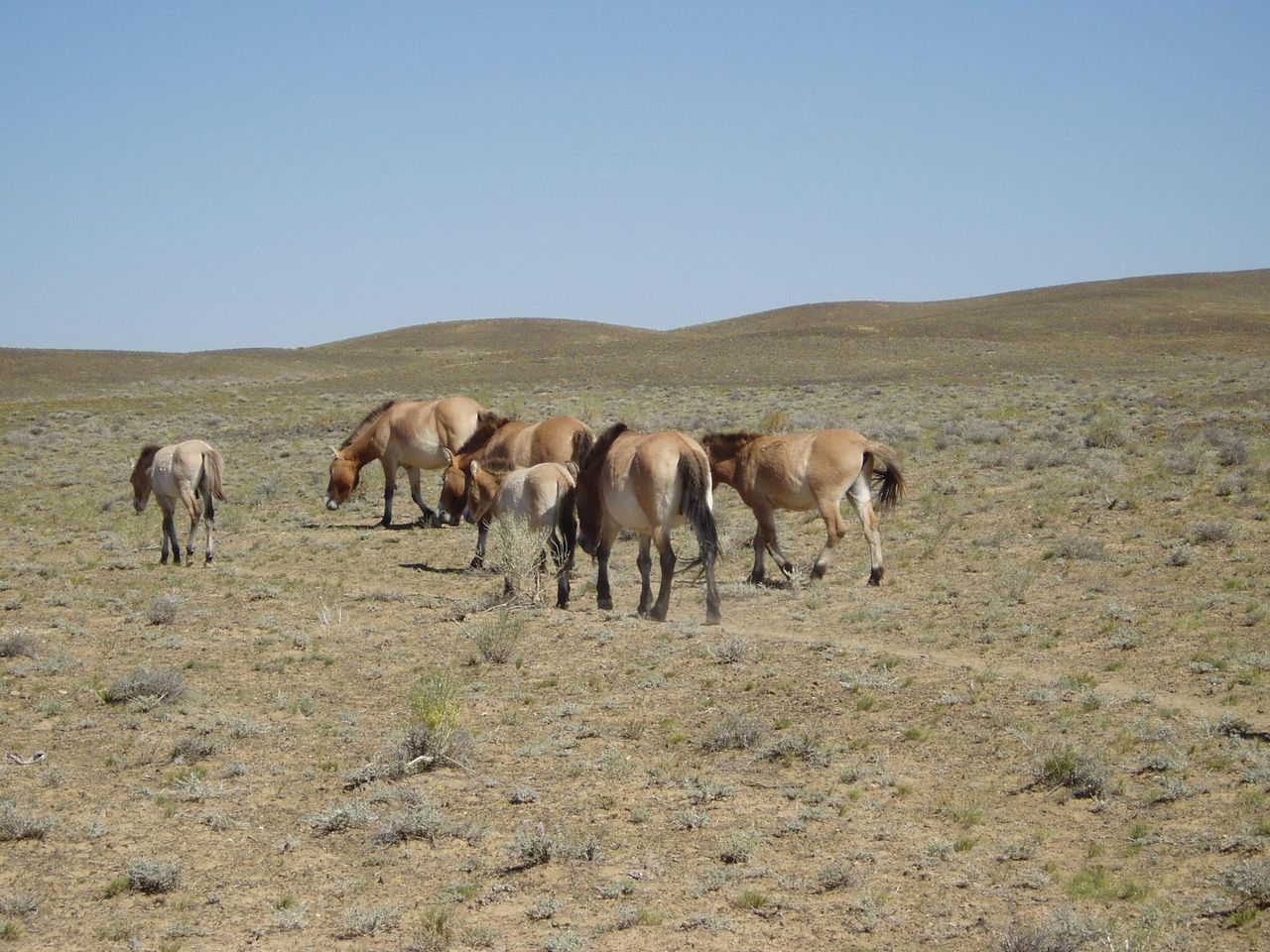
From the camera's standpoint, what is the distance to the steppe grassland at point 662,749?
226 inches

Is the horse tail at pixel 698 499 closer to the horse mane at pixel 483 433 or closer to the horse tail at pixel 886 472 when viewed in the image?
the horse tail at pixel 886 472

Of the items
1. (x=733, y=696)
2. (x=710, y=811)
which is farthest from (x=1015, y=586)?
(x=710, y=811)

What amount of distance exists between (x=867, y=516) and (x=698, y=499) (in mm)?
3551

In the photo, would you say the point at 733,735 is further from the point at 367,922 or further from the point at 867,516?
the point at 867,516

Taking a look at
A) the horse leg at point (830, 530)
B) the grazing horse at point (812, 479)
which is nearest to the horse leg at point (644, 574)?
the grazing horse at point (812, 479)

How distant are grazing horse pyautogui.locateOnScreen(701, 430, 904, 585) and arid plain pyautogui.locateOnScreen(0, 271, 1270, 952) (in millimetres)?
629

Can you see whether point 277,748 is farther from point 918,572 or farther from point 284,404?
point 284,404

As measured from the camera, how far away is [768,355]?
63000 millimetres

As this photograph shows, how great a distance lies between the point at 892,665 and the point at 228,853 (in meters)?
5.26

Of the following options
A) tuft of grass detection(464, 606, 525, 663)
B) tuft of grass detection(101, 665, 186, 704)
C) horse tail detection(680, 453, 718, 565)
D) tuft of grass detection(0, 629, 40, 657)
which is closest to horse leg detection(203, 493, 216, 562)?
tuft of grass detection(0, 629, 40, 657)

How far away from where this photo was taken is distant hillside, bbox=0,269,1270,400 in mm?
54188

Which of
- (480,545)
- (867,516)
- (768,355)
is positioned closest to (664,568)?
(867,516)

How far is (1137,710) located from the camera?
8.38 meters

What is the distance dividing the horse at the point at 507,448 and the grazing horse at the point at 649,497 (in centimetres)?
230
